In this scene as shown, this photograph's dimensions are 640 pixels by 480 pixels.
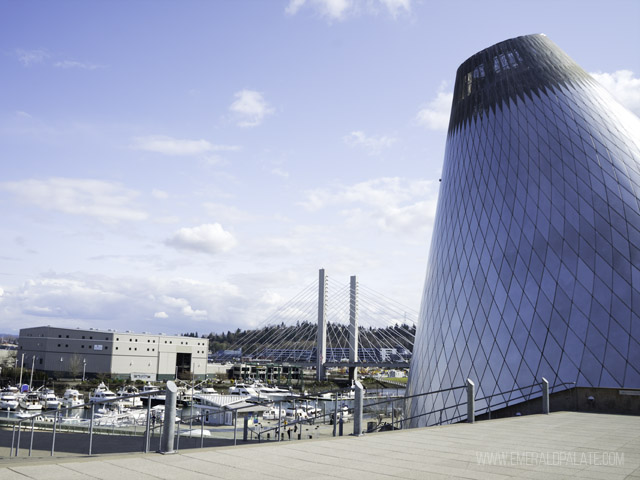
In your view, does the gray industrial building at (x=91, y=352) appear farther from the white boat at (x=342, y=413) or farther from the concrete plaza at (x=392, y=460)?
the concrete plaza at (x=392, y=460)

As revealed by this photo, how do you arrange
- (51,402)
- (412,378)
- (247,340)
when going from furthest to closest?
(247,340), (51,402), (412,378)

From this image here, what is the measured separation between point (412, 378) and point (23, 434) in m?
27.7

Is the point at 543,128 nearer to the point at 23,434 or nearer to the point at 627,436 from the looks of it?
the point at 627,436

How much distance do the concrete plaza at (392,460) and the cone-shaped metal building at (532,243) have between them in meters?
8.71

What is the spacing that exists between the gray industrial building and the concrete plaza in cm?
10144

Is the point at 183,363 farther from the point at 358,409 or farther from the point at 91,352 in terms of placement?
the point at 358,409

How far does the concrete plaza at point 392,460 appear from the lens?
789cm

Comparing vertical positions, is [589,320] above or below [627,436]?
above

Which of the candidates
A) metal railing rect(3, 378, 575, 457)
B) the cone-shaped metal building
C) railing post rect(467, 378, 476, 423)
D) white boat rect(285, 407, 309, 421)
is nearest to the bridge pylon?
white boat rect(285, 407, 309, 421)

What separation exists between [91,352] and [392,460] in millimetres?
112794

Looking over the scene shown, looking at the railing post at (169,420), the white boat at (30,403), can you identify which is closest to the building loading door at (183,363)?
the white boat at (30,403)

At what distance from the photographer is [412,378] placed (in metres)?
37.5

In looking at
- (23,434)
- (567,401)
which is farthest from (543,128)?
(23,434)

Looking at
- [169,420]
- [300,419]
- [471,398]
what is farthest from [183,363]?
[169,420]
